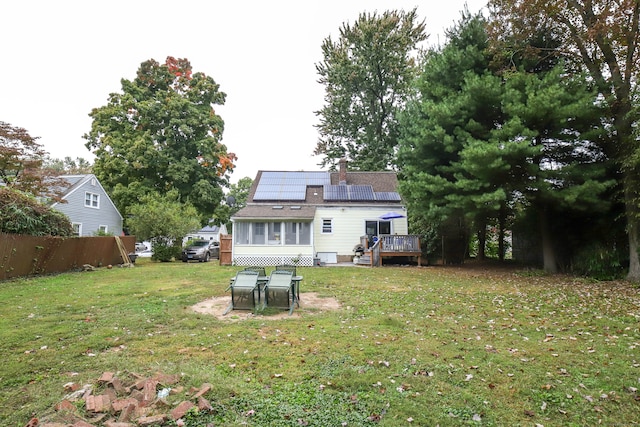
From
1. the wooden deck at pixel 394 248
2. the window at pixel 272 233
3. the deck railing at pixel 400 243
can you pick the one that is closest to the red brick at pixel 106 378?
the window at pixel 272 233

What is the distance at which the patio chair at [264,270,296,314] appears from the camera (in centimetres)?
730

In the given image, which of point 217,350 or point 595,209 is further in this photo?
point 595,209

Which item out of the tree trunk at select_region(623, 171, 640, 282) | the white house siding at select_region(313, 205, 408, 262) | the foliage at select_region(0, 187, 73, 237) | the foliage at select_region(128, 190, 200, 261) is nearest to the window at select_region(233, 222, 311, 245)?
the white house siding at select_region(313, 205, 408, 262)

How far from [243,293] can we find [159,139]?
77.7 feet

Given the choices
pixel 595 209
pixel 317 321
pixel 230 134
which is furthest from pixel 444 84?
pixel 230 134

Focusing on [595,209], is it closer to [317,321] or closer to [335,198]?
[317,321]

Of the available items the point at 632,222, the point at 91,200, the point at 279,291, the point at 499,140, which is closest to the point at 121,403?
the point at 279,291

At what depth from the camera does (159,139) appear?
2684cm

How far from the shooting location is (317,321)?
6453mm

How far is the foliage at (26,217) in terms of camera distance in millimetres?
12375

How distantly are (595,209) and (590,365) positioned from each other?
9.65m

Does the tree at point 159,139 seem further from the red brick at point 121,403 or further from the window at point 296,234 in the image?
the red brick at point 121,403

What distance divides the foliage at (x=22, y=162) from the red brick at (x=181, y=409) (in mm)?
20533

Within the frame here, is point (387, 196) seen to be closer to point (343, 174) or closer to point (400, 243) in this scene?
point (343, 174)
